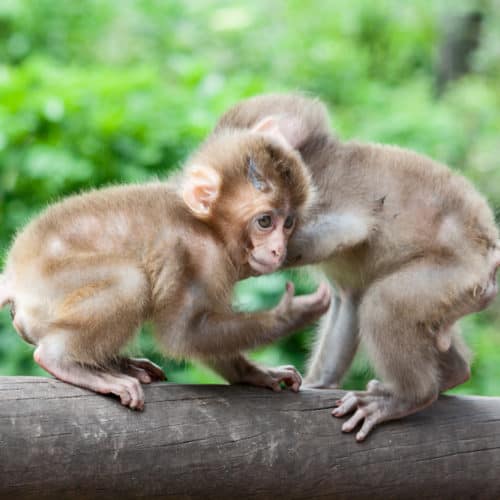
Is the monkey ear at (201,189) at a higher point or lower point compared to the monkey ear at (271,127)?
lower

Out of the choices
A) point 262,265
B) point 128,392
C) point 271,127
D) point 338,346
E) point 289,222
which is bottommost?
point 338,346

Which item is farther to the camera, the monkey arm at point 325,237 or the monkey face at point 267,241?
the monkey arm at point 325,237

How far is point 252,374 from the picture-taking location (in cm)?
357

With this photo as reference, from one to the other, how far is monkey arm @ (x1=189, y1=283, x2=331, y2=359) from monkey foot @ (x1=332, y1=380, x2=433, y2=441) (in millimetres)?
340

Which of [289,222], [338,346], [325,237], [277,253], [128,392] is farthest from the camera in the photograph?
[338,346]

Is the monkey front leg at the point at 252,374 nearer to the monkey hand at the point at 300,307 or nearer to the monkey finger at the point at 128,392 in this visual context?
the monkey hand at the point at 300,307

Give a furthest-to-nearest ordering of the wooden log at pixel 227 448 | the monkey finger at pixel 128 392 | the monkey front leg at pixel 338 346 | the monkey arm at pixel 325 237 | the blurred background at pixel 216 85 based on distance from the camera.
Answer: the blurred background at pixel 216 85 < the monkey front leg at pixel 338 346 < the monkey arm at pixel 325 237 < the monkey finger at pixel 128 392 < the wooden log at pixel 227 448

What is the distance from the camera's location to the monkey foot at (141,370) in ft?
11.0

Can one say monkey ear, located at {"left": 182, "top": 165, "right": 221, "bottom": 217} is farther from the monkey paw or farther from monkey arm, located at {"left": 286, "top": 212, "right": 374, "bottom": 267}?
the monkey paw

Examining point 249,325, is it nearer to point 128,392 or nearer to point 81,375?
point 128,392

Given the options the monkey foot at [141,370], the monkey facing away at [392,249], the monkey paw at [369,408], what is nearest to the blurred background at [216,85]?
the monkey foot at [141,370]

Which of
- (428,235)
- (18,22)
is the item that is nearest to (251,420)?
(428,235)

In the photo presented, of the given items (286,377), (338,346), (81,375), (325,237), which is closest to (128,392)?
(81,375)

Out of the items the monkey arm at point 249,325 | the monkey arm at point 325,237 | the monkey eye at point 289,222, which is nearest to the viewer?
the monkey arm at point 249,325
